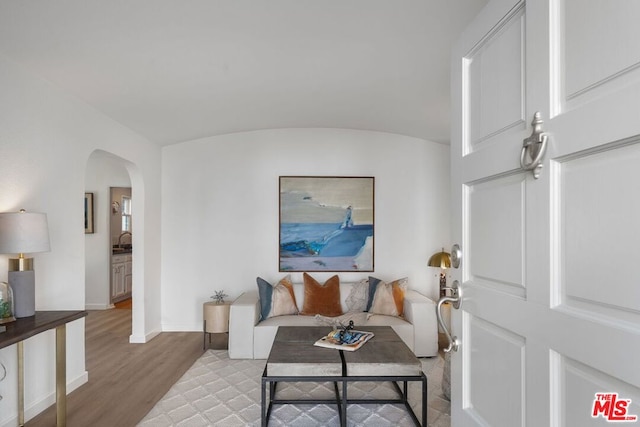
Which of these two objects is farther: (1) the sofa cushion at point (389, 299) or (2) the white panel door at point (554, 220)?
(1) the sofa cushion at point (389, 299)

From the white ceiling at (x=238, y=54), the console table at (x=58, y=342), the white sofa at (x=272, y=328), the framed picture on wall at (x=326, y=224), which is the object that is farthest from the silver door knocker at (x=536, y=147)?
the framed picture on wall at (x=326, y=224)

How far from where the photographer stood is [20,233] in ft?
7.51

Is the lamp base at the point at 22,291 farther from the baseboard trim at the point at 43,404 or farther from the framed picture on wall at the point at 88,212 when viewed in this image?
the framed picture on wall at the point at 88,212

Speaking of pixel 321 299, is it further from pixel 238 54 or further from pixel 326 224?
pixel 238 54

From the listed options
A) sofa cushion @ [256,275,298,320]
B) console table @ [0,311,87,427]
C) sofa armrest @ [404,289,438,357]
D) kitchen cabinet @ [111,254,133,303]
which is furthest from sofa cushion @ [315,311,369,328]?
kitchen cabinet @ [111,254,133,303]

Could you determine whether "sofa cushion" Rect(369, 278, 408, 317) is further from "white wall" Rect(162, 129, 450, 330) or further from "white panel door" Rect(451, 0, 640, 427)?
"white panel door" Rect(451, 0, 640, 427)

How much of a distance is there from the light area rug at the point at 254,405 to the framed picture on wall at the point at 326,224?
5.33 ft

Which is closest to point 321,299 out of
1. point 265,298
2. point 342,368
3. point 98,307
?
point 265,298

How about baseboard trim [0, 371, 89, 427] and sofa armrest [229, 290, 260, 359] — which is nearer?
baseboard trim [0, 371, 89, 427]

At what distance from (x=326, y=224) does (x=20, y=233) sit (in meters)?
3.15

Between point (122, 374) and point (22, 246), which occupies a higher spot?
point (22, 246)

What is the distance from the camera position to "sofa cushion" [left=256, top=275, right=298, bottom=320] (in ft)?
13.5

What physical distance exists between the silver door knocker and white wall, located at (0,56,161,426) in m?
3.04

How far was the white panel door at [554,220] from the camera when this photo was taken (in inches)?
24.8
